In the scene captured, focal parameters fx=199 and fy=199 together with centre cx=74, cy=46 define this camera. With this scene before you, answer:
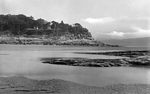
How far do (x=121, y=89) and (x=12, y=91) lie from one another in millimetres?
10442

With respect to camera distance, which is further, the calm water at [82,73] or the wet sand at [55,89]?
the calm water at [82,73]

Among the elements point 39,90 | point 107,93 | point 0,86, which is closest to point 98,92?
point 107,93

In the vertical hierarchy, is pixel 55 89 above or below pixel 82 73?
above

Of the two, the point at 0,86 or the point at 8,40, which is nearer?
the point at 0,86

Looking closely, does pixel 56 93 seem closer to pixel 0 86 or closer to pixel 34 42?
pixel 0 86

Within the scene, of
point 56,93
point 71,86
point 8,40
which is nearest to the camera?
point 56,93

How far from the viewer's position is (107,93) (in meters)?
18.3

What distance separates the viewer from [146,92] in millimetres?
18469

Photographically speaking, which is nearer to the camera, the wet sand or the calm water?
the wet sand

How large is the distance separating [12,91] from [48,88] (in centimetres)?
343

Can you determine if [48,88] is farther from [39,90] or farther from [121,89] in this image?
[121,89]

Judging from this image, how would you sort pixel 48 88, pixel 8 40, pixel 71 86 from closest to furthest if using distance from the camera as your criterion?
pixel 48 88 < pixel 71 86 < pixel 8 40

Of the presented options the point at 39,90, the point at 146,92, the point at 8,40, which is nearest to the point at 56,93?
the point at 39,90

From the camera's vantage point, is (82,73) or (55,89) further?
(82,73)
